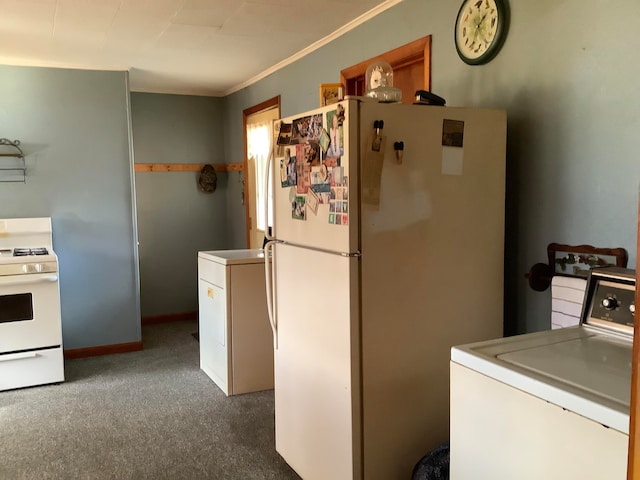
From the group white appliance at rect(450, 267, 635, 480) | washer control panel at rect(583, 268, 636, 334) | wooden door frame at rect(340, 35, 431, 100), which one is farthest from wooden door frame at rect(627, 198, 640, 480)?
wooden door frame at rect(340, 35, 431, 100)

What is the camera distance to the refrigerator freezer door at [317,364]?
6.83 feet

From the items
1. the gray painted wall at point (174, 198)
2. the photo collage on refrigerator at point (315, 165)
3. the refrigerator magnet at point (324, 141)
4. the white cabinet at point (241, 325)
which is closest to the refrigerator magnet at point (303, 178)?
the photo collage on refrigerator at point (315, 165)

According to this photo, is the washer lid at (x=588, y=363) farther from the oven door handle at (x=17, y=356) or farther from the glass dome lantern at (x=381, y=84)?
the oven door handle at (x=17, y=356)

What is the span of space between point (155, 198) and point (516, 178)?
166 inches

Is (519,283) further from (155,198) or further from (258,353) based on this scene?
(155,198)

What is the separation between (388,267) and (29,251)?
318cm

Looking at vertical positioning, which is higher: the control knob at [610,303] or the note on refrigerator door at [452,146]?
the note on refrigerator door at [452,146]

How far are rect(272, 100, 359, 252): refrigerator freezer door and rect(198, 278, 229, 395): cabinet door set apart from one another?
1.25 metres

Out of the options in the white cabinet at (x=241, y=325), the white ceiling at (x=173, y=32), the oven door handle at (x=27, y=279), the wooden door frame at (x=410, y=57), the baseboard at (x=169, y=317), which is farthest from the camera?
the baseboard at (x=169, y=317)

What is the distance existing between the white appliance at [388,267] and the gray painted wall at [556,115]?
150 millimetres

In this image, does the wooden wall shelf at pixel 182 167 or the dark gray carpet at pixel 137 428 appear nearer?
the dark gray carpet at pixel 137 428

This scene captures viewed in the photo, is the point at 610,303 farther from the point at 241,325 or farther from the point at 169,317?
the point at 169,317

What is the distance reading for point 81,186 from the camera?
4527 millimetres

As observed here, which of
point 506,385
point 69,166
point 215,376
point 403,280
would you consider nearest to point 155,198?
point 69,166
